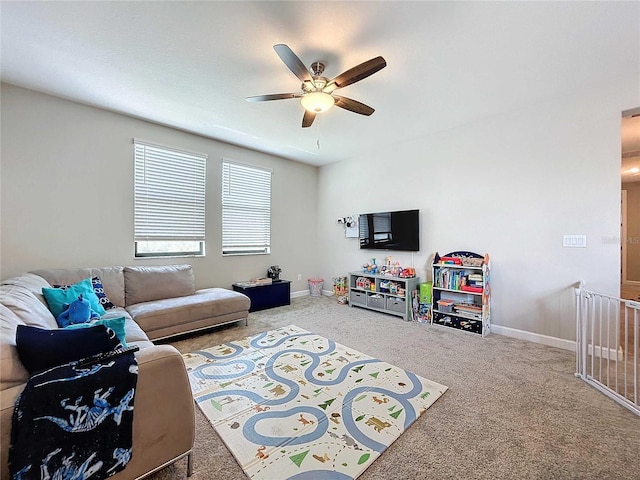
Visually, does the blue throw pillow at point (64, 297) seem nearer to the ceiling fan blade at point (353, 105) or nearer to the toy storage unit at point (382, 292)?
the ceiling fan blade at point (353, 105)

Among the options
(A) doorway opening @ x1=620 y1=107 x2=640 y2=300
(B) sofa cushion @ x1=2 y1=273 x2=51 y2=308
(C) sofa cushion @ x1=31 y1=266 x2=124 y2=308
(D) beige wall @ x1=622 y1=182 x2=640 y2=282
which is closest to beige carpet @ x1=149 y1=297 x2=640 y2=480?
(C) sofa cushion @ x1=31 y1=266 x2=124 y2=308

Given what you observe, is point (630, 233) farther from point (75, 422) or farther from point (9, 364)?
point (9, 364)

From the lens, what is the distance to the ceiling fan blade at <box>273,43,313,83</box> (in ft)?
5.87

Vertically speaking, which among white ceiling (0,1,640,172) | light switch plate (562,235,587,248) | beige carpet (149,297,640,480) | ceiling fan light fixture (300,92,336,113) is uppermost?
white ceiling (0,1,640,172)

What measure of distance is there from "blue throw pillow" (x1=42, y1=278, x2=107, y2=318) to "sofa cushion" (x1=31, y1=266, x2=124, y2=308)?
0.45 m

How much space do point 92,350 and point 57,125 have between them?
3284mm

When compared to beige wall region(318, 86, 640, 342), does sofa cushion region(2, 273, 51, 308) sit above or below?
below

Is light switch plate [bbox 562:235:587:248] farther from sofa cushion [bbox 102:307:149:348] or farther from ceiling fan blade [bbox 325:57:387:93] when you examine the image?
sofa cushion [bbox 102:307:149:348]

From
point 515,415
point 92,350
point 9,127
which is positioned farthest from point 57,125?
point 515,415

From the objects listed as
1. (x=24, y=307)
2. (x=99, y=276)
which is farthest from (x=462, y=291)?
(x=99, y=276)

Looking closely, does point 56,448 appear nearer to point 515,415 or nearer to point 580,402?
point 515,415

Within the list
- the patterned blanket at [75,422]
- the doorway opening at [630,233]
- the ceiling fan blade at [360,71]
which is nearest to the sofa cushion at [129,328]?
the patterned blanket at [75,422]

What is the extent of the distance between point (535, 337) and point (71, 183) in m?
5.85

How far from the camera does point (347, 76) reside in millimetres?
2102
